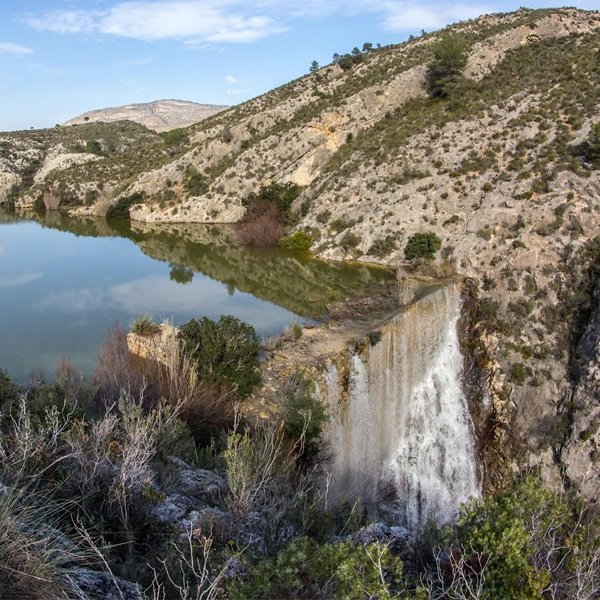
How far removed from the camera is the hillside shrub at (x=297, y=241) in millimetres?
29266

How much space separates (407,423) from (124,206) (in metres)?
36.1

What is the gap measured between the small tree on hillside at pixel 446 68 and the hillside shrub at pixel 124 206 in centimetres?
2634

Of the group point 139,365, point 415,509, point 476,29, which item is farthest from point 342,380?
point 476,29

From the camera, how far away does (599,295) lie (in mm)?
17109

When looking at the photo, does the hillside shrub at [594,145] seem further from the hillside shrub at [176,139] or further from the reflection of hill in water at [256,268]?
the hillside shrub at [176,139]

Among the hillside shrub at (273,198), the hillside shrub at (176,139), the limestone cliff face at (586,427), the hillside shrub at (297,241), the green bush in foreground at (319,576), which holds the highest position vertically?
the hillside shrub at (176,139)

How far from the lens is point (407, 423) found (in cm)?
1535

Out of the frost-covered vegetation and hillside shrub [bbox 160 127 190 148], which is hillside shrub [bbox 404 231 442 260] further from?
hillside shrub [bbox 160 127 190 148]

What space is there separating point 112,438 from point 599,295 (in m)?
17.0

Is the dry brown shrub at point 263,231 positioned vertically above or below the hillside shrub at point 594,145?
below

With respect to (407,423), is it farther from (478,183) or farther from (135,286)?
(478,183)

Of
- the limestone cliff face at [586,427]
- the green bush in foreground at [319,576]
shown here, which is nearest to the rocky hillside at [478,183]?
the limestone cliff face at [586,427]

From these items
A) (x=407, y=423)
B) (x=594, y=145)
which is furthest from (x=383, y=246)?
(x=407, y=423)

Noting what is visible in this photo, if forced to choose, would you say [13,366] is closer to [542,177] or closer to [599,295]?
[599,295]
